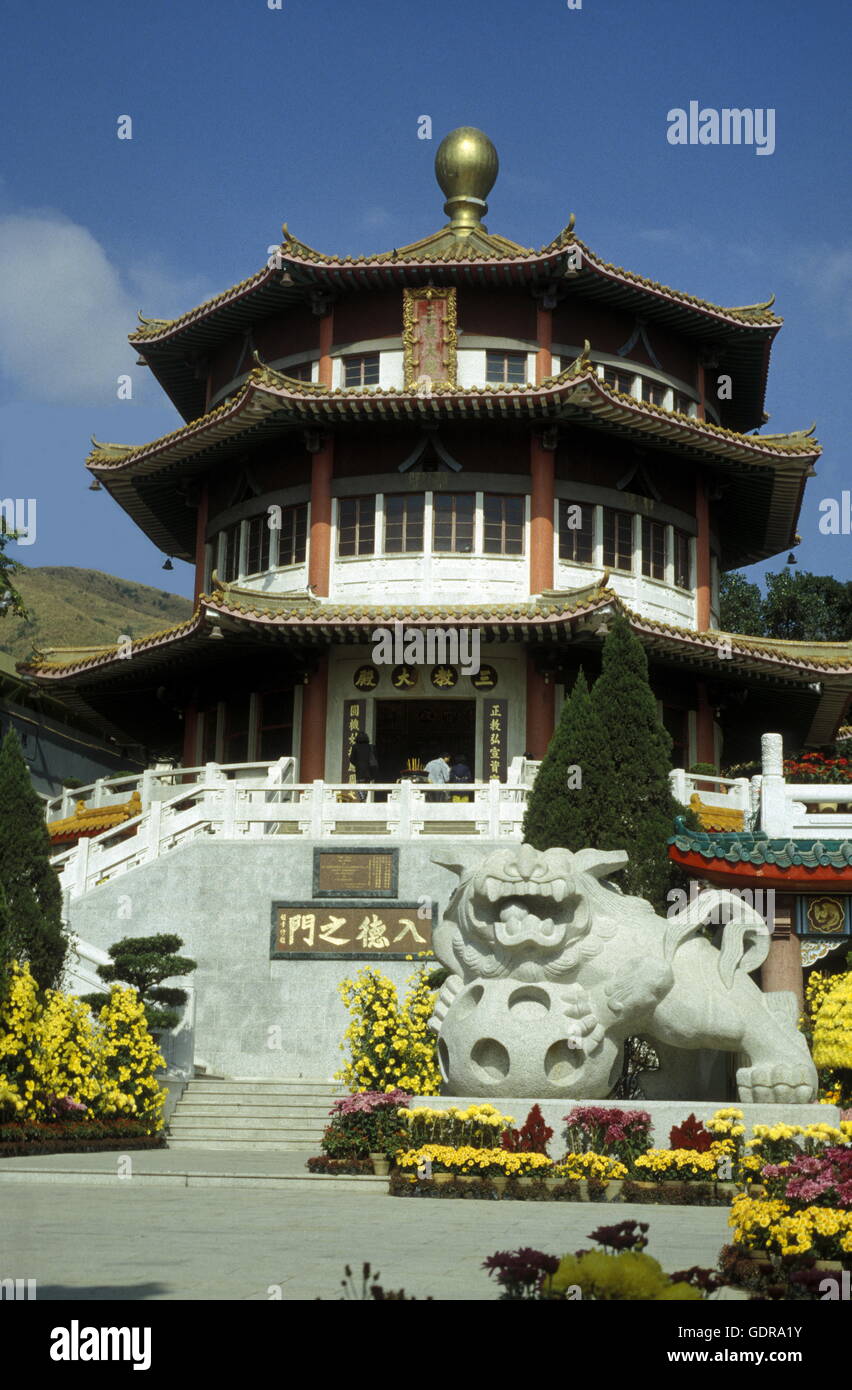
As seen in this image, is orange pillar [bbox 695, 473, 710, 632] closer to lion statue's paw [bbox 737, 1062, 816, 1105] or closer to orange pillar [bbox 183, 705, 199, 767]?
orange pillar [bbox 183, 705, 199, 767]

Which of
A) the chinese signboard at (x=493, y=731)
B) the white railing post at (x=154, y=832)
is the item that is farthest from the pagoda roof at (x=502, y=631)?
the white railing post at (x=154, y=832)

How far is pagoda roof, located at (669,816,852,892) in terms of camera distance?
17.3m

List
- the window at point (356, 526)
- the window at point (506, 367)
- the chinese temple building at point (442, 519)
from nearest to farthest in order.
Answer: the chinese temple building at point (442, 519), the window at point (356, 526), the window at point (506, 367)

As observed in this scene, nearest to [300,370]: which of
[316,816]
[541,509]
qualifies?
[541,509]

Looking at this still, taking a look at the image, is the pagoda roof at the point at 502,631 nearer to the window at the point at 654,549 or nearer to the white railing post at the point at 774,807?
the window at the point at 654,549

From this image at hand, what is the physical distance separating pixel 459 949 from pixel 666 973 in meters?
1.88

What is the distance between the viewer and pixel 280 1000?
21156 millimetres

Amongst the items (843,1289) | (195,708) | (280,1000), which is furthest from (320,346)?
(843,1289)

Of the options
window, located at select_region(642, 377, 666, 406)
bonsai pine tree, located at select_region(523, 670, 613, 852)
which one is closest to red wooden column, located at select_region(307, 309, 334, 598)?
window, located at select_region(642, 377, 666, 406)

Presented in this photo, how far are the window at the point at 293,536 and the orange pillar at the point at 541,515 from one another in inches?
174

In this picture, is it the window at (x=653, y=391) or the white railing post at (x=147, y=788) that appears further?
the window at (x=653, y=391)

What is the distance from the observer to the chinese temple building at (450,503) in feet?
88.9

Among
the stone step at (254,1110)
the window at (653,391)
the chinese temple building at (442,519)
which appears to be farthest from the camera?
the window at (653,391)

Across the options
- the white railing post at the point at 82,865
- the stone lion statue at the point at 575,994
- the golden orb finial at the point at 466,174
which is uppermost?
the golden orb finial at the point at 466,174
